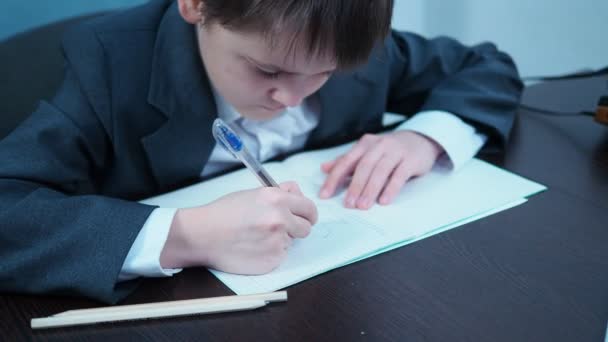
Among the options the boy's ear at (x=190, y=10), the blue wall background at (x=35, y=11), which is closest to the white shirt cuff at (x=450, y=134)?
the boy's ear at (x=190, y=10)

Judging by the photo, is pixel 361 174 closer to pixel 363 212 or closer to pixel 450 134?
pixel 363 212

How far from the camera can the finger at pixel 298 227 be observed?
0.53m

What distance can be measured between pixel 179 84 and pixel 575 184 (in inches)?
19.6

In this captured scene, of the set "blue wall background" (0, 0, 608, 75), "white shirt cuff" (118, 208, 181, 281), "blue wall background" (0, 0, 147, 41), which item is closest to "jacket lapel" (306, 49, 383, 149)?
"white shirt cuff" (118, 208, 181, 281)

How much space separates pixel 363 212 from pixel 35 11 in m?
0.71

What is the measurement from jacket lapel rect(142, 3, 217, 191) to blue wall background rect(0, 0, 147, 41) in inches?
15.4

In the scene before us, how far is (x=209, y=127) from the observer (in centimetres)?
71

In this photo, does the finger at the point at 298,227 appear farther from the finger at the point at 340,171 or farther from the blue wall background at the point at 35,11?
the blue wall background at the point at 35,11

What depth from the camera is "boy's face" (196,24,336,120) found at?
1.81 ft

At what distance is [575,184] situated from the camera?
26.8 inches

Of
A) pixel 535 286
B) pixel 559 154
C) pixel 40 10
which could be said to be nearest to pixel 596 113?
pixel 559 154

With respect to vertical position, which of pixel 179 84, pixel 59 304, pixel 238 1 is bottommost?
pixel 59 304

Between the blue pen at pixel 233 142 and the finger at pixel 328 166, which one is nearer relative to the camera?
the blue pen at pixel 233 142

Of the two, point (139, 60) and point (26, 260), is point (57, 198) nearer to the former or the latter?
point (26, 260)
